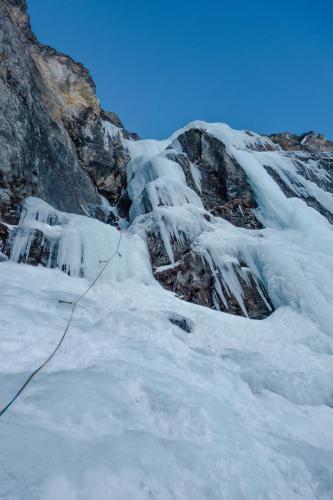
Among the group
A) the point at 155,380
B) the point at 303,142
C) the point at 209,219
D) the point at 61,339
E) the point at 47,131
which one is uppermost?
the point at 303,142

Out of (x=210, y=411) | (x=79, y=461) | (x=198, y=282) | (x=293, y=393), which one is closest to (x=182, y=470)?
(x=79, y=461)

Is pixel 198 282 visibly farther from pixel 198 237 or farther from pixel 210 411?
pixel 210 411

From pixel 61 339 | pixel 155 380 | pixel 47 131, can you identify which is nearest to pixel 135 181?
pixel 47 131

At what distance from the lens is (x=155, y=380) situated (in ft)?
13.0

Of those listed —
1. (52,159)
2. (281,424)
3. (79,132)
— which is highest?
(79,132)

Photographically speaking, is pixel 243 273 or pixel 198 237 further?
pixel 198 237

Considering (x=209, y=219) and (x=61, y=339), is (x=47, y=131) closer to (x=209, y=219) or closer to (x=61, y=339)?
(x=209, y=219)

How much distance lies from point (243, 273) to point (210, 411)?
6.63 meters

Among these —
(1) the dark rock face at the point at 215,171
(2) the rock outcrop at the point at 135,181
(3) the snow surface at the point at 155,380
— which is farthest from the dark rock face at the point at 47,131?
(1) the dark rock face at the point at 215,171

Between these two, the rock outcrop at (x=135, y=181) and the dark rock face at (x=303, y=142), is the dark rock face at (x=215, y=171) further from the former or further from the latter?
the dark rock face at (x=303, y=142)

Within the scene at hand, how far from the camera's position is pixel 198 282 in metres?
9.75

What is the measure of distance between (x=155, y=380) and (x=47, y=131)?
10.8 meters

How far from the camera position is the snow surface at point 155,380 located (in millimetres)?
2318

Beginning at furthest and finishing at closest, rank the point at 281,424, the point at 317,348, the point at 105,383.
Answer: the point at 317,348 < the point at 281,424 < the point at 105,383
